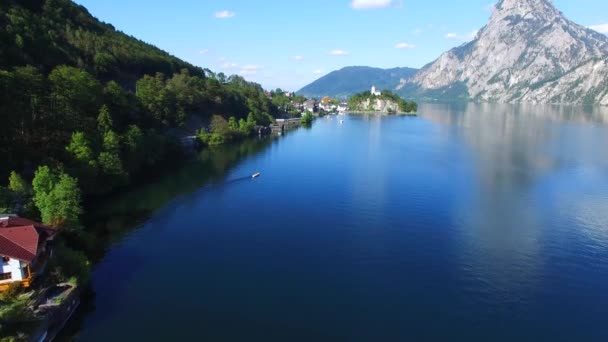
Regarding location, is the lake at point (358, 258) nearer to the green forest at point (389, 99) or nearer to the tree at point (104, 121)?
the tree at point (104, 121)

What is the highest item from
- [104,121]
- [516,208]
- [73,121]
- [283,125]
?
[73,121]

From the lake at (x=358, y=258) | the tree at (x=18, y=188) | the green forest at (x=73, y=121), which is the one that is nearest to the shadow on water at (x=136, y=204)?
the lake at (x=358, y=258)

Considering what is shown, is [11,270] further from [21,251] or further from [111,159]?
[111,159]

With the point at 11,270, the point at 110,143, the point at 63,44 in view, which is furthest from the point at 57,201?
the point at 63,44

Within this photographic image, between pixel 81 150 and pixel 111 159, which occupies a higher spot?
pixel 81 150

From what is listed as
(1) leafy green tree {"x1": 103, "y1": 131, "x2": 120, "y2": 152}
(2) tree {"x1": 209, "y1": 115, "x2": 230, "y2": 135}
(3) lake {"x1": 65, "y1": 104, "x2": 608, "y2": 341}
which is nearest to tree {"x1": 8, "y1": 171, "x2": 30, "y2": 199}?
(3) lake {"x1": 65, "y1": 104, "x2": 608, "y2": 341}
